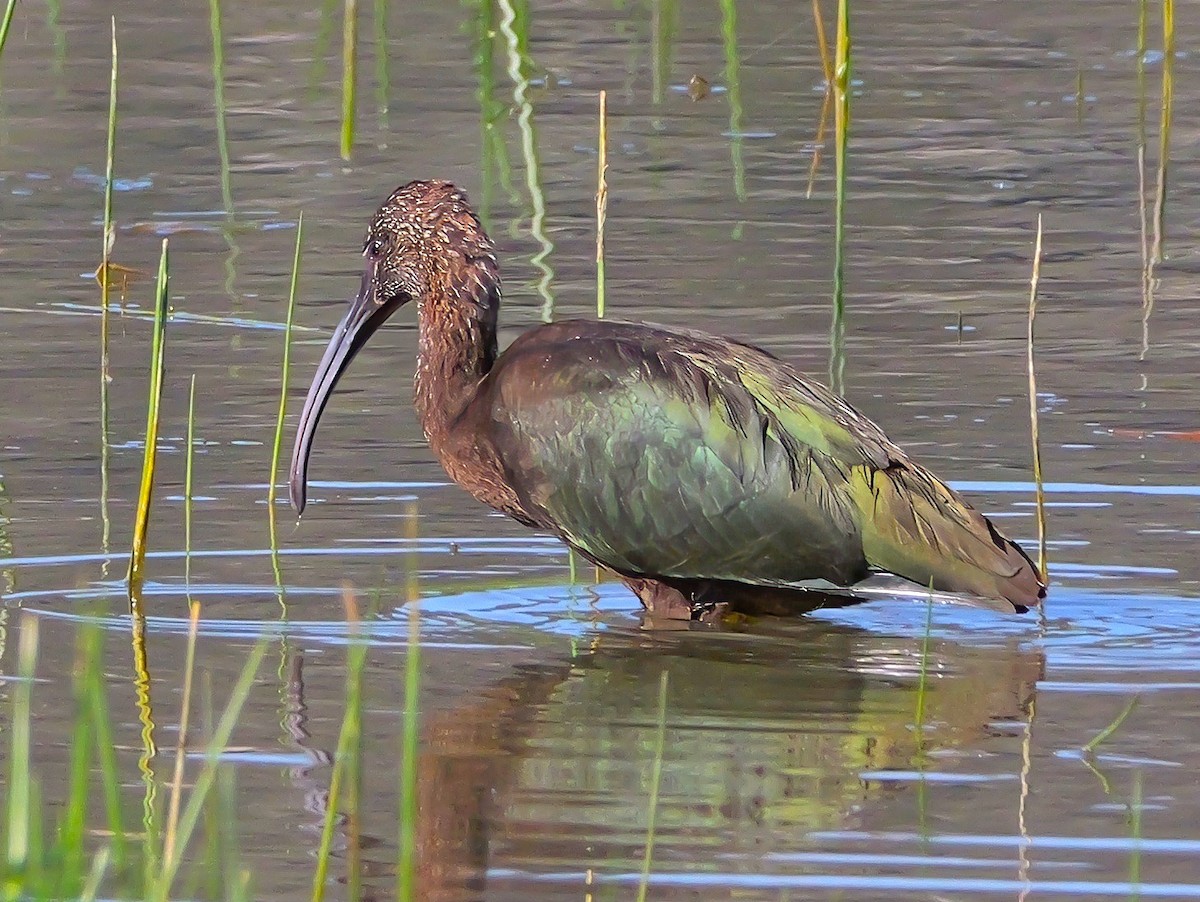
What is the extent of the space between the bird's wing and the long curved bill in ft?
2.51

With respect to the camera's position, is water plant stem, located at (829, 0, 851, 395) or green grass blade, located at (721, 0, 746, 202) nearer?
water plant stem, located at (829, 0, 851, 395)

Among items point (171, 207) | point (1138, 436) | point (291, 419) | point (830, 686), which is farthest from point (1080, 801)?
point (171, 207)

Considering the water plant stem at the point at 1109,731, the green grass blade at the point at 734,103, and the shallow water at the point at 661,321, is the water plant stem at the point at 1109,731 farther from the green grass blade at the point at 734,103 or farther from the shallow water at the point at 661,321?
the green grass blade at the point at 734,103

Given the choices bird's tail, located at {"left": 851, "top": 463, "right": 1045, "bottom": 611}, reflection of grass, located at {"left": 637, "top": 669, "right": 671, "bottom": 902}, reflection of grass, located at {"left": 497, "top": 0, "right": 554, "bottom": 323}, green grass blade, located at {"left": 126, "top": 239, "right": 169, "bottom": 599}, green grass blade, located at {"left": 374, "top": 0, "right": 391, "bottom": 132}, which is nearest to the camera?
reflection of grass, located at {"left": 637, "top": 669, "right": 671, "bottom": 902}

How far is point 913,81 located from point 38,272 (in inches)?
238

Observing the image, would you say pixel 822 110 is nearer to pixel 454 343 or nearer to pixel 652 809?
pixel 454 343

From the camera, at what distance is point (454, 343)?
7.14m

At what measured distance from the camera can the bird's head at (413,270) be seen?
7.23 meters

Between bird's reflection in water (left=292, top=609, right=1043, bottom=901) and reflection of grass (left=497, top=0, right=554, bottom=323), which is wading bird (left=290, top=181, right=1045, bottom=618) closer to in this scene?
bird's reflection in water (left=292, top=609, right=1043, bottom=901)

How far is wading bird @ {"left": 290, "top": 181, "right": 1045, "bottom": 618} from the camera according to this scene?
21.6 feet

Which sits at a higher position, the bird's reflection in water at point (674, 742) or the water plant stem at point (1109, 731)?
the water plant stem at point (1109, 731)

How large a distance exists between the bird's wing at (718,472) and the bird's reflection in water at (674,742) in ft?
0.73

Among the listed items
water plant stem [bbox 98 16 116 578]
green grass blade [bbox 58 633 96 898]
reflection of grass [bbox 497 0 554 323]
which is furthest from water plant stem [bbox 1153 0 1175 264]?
green grass blade [bbox 58 633 96 898]

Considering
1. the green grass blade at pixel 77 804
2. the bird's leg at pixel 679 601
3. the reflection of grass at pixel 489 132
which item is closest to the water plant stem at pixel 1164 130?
the reflection of grass at pixel 489 132
